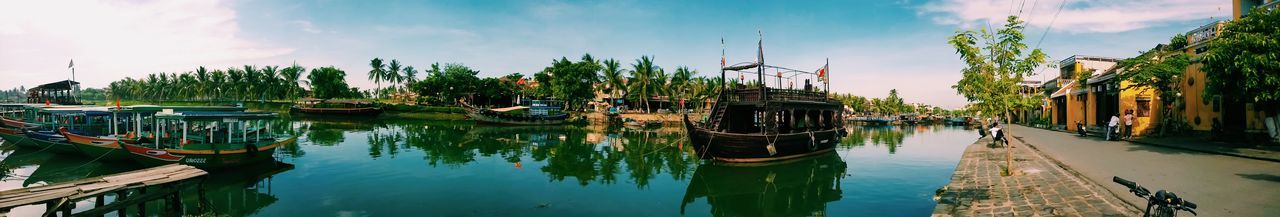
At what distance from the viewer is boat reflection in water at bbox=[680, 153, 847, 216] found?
39.0ft

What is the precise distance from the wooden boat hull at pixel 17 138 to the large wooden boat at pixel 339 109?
31041 mm

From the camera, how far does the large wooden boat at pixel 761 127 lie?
17.5 m

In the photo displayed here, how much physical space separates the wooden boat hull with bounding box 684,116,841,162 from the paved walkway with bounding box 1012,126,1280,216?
→ 722 centimetres

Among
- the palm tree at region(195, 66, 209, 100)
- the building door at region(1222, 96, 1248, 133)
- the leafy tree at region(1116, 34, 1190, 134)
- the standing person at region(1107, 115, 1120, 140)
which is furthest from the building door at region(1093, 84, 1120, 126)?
the palm tree at region(195, 66, 209, 100)

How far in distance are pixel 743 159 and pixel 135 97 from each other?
134081 millimetres

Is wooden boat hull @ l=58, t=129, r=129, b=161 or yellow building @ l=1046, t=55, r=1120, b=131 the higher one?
yellow building @ l=1046, t=55, r=1120, b=131

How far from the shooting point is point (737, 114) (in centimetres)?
2152

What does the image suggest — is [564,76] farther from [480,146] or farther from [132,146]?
[132,146]

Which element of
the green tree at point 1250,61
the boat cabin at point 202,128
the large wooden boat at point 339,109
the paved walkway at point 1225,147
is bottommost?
the paved walkway at point 1225,147

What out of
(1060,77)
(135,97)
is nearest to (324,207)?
(1060,77)

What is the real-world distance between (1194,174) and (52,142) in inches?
1277

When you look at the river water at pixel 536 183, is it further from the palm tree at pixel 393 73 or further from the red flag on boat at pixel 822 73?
the palm tree at pixel 393 73

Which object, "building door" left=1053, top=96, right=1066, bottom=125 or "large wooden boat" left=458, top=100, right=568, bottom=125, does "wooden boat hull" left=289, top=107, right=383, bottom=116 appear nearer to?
"large wooden boat" left=458, top=100, right=568, bottom=125

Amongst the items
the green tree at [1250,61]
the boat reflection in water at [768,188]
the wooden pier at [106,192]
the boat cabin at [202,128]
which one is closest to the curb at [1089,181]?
the green tree at [1250,61]
